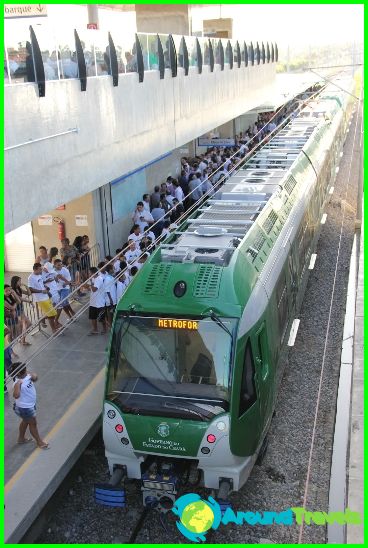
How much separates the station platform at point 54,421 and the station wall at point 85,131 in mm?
2711

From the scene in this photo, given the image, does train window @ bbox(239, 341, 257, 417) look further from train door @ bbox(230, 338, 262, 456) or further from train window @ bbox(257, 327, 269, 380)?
train window @ bbox(257, 327, 269, 380)

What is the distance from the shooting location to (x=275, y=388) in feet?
29.3

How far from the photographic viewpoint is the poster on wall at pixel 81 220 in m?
15.3

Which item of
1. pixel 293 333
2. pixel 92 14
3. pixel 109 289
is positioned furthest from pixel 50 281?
pixel 92 14

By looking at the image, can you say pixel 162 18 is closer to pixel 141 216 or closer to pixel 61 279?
pixel 141 216

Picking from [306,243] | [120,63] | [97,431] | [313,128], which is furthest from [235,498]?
[313,128]

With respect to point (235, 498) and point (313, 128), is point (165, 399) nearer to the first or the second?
point (235, 498)

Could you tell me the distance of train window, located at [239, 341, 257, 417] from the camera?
7.57 meters

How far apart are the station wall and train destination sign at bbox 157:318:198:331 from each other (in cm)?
358

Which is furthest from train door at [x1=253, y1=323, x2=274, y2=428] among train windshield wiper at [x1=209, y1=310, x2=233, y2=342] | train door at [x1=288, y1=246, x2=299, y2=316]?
train door at [x1=288, y1=246, x2=299, y2=316]

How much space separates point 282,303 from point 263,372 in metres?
2.00

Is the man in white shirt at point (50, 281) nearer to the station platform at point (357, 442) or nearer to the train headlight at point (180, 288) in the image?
the train headlight at point (180, 288)

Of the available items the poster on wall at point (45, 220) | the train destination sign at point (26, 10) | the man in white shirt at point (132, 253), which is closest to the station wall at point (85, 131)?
the man in white shirt at point (132, 253)

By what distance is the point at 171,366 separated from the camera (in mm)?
7781
